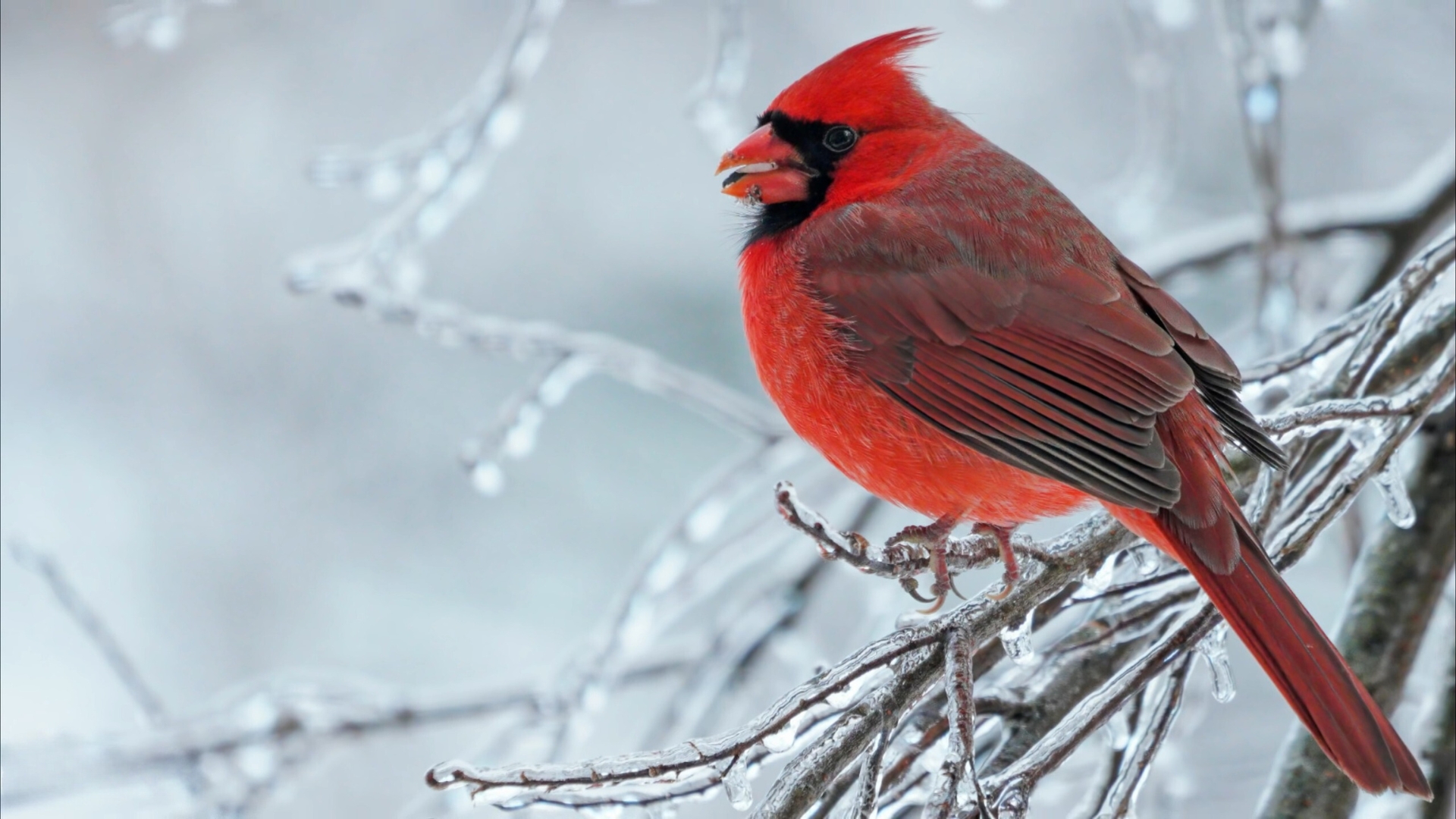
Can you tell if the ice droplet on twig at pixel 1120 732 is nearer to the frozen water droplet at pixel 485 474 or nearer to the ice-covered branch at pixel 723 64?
the frozen water droplet at pixel 485 474

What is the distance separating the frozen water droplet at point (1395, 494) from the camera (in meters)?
1.52

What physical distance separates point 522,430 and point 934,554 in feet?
2.92

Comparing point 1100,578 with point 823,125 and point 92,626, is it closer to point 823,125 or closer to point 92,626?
point 823,125

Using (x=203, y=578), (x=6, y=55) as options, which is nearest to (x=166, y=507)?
(x=203, y=578)

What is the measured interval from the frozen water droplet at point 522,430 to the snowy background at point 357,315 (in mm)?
2463

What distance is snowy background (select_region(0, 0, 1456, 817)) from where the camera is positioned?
15.7 ft

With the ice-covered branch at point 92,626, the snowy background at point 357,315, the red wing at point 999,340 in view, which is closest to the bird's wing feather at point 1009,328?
the red wing at point 999,340

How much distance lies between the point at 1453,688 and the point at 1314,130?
3.85 m

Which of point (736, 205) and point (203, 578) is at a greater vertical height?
point (203, 578)

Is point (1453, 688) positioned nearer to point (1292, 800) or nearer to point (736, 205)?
point (1292, 800)

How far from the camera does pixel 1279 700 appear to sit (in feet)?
14.7

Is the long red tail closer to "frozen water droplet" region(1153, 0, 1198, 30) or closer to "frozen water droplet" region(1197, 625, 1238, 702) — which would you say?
"frozen water droplet" region(1197, 625, 1238, 702)

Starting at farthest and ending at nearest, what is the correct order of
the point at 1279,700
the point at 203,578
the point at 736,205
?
the point at 203,578 → the point at 1279,700 → the point at 736,205

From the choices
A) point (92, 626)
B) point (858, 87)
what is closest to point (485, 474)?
point (92, 626)
